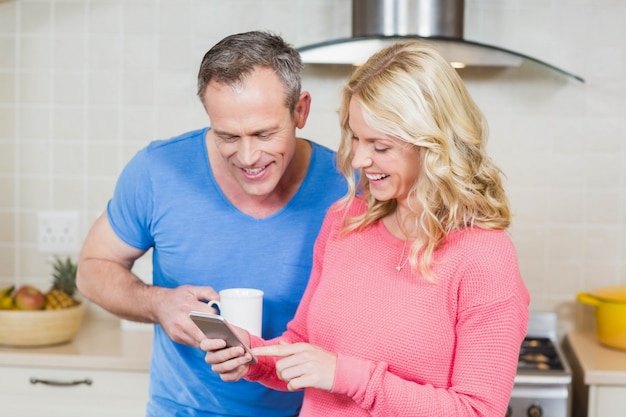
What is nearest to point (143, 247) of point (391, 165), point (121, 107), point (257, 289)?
point (257, 289)

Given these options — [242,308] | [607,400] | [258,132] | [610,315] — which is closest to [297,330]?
[242,308]

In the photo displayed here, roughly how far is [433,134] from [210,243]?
559 mm

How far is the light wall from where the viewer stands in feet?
9.49

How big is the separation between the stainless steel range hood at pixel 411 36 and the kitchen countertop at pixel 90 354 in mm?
1015

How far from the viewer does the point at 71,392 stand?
8.59 ft

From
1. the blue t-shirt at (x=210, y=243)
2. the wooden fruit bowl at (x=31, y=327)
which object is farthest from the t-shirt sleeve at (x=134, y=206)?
the wooden fruit bowl at (x=31, y=327)

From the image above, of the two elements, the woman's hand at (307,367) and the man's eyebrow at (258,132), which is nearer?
the woman's hand at (307,367)

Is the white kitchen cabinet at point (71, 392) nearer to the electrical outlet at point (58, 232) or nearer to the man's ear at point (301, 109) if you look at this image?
the electrical outlet at point (58, 232)

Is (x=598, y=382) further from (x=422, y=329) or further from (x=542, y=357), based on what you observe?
(x=422, y=329)

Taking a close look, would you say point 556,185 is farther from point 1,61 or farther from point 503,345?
point 1,61

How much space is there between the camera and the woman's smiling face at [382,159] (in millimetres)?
1439

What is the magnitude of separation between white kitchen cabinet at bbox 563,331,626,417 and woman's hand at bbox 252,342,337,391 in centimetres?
131

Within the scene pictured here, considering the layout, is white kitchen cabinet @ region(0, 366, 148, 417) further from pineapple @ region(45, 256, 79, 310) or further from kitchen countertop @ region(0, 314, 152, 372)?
pineapple @ region(45, 256, 79, 310)

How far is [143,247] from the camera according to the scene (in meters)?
1.87
